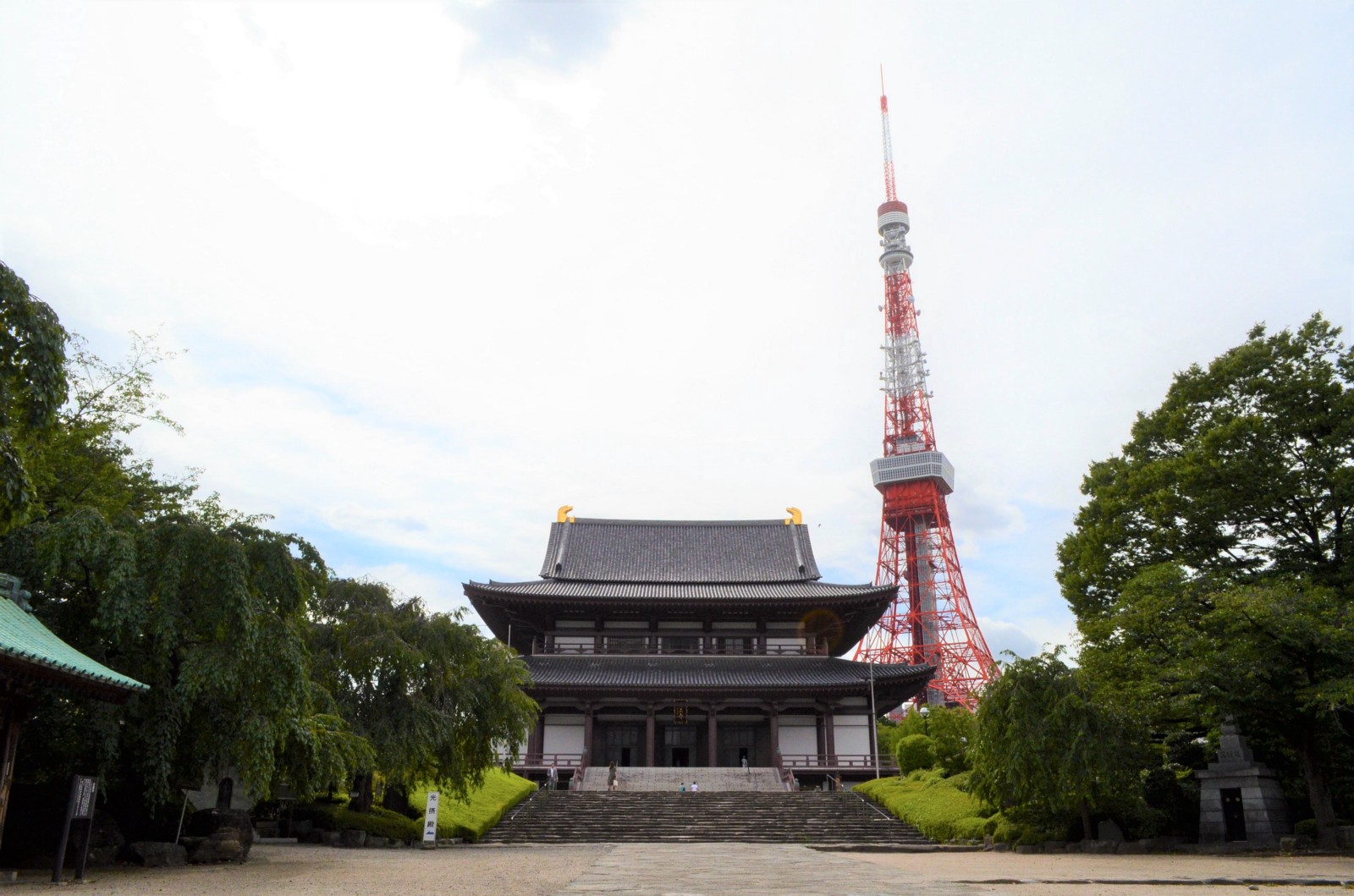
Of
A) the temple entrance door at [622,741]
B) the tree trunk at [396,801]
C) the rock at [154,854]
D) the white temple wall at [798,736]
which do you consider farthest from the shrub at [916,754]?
the rock at [154,854]

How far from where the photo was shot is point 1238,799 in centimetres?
2123

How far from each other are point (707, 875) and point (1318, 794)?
15577mm

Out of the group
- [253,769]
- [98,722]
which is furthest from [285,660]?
[98,722]

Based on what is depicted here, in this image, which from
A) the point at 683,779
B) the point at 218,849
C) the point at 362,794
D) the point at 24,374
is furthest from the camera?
the point at 683,779

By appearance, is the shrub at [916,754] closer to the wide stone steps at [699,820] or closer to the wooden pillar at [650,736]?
the wide stone steps at [699,820]

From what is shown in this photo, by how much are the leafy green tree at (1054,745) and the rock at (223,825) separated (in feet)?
52.7

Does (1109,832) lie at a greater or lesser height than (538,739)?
lesser

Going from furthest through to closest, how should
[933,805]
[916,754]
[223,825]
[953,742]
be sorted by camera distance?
[916,754]
[953,742]
[933,805]
[223,825]

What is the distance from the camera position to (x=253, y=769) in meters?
14.2

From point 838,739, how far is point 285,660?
91.5 ft

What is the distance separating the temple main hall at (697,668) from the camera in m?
36.7

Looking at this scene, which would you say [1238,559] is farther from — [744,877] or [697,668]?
[697,668]

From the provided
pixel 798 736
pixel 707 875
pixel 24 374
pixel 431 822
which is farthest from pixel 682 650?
pixel 24 374

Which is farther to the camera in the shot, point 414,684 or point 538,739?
point 538,739
